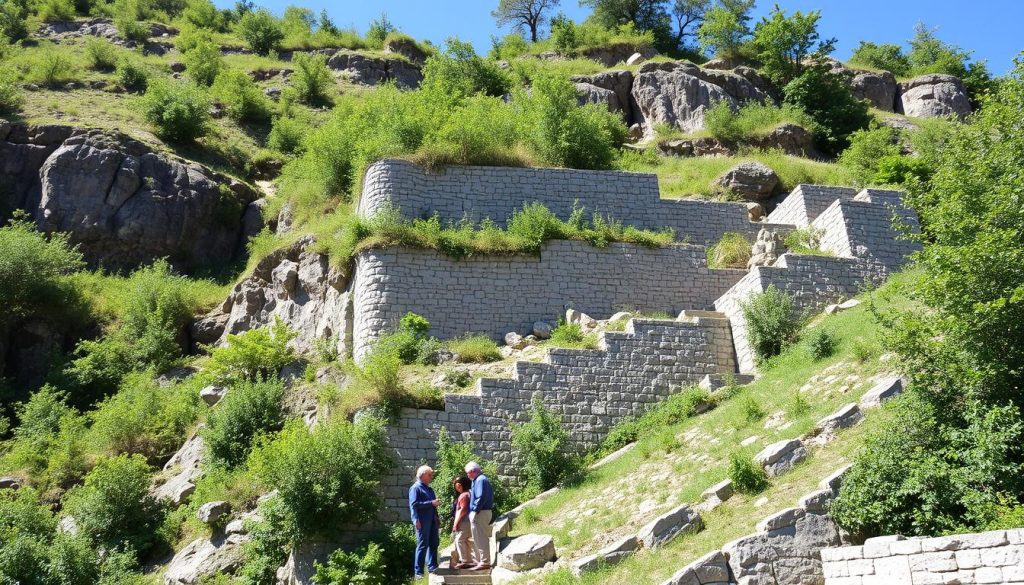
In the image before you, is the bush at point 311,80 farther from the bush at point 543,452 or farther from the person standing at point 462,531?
the person standing at point 462,531

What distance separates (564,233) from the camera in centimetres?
1814

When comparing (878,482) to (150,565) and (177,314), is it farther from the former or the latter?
(177,314)

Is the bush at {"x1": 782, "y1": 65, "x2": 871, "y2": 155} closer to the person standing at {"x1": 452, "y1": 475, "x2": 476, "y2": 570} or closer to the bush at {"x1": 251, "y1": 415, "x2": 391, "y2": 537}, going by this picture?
the bush at {"x1": 251, "y1": 415, "x2": 391, "y2": 537}

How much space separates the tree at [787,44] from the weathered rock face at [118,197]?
19.8 meters

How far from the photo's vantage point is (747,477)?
10305mm

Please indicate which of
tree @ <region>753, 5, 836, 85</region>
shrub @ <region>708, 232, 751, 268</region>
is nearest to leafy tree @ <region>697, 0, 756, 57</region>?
tree @ <region>753, 5, 836, 85</region>

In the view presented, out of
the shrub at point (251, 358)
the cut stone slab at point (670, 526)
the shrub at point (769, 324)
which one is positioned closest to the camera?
the cut stone slab at point (670, 526)

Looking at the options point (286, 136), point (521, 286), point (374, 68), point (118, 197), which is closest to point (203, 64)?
point (374, 68)

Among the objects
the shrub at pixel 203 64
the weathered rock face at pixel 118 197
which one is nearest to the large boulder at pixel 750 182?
the weathered rock face at pixel 118 197

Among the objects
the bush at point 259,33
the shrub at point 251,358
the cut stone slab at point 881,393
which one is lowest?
the cut stone slab at point 881,393

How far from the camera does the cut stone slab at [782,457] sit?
10398 millimetres

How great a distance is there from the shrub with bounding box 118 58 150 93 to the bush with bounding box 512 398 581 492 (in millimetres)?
23906

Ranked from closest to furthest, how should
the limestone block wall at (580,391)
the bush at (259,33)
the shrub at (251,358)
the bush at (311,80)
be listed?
the limestone block wall at (580,391) → the shrub at (251,358) → the bush at (311,80) → the bush at (259,33)

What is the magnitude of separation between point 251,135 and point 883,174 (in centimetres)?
2020
